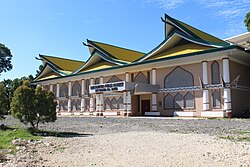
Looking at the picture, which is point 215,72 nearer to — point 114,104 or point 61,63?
point 114,104

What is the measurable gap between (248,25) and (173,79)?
36.4 ft

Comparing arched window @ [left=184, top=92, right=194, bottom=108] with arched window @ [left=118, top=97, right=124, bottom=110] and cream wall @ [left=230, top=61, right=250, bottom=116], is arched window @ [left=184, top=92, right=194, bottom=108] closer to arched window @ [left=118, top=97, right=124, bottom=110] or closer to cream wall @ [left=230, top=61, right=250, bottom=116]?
cream wall @ [left=230, top=61, right=250, bottom=116]

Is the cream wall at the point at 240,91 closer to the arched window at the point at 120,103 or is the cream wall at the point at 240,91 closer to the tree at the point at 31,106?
the arched window at the point at 120,103

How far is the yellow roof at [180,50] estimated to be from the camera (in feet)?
75.5

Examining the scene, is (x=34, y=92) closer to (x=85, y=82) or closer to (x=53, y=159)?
(x=53, y=159)

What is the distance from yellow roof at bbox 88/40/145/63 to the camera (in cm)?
3159

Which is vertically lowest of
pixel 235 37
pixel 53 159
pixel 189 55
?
pixel 53 159

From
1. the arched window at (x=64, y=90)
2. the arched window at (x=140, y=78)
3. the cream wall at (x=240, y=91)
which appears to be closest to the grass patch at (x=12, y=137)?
the cream wall at (x=240, y=91)

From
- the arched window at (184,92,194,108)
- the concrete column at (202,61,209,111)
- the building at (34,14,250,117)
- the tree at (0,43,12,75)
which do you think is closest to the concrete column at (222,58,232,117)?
the building at (34,14,250,117)

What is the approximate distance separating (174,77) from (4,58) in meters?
42.2

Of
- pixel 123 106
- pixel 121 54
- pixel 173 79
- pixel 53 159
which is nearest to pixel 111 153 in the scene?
pixel 53 159

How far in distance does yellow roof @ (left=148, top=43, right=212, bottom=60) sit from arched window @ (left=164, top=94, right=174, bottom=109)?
374 cm

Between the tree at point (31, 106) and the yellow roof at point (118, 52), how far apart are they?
18.2 metres

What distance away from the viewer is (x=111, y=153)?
7254mm
